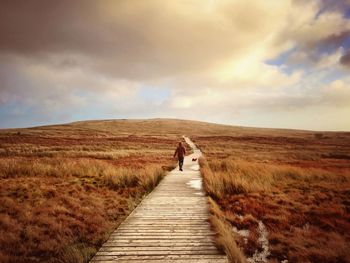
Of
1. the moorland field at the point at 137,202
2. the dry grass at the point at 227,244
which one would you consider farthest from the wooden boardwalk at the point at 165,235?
the moorland field at the point at 137,202

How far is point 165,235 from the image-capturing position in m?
6.80

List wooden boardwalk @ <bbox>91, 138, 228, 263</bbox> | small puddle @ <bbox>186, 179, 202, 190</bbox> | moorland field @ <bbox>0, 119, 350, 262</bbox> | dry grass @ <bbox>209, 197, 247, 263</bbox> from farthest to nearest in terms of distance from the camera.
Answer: small puddle @ <bbox>186, 179, 202, 190</bbox> < moorland field @ <bbox>0, 119, 350, 262</bbox> < wooden boardwalk @ <bbox>91, 138, 228, 263</bbox> < dry grass @ <bbox>209, 197, 247, 263</bbox>

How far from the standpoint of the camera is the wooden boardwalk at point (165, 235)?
5674 millimetres

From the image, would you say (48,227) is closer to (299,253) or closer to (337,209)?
(299,253)

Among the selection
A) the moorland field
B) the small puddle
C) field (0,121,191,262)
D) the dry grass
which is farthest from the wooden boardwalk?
the small puddle

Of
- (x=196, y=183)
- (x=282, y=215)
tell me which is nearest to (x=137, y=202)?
(x=196, y=183)

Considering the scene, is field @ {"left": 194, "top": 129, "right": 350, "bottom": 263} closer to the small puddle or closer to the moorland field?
the moorland field

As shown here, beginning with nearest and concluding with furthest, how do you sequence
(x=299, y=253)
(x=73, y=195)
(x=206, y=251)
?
(x=206, y=251) < (x=299, y=253) < (x=73, y=195)

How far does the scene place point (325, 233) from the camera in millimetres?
7879

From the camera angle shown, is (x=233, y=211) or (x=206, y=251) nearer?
(x=206, y=251)

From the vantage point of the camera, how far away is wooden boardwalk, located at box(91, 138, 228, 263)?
5.67m

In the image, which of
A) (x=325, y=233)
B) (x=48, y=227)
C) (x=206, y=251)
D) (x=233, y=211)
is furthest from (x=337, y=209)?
(x=48, y=227)

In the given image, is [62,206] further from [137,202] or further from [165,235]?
[165,235]

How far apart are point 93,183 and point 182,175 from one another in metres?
5.24
